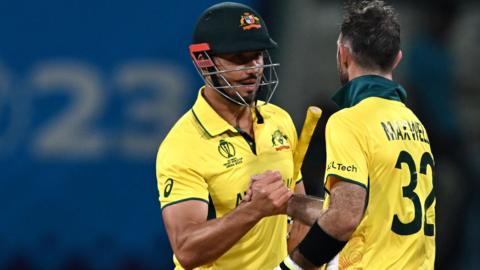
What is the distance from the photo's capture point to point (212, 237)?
3389 mm

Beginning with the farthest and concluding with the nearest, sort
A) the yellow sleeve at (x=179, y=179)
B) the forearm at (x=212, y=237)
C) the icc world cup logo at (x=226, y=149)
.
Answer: the icc world cup logo at (x=226, y=149) < the yellow sleeve at (x=179, y=179) < the forearm at (x=212, y=237)

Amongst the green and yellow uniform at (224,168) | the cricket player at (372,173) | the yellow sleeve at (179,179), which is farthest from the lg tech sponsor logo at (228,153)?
the cricket player at (372,173)

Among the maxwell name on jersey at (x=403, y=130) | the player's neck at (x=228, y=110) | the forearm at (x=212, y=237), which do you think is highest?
the maxwell name on jersey at (x=403, y=130)

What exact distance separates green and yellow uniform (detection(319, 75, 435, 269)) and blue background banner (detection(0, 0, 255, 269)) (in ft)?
8.96

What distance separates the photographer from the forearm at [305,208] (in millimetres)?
3396

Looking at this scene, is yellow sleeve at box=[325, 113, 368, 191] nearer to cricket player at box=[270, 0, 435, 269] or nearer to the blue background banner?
cricket player at box=[270, 0, 435, 269]

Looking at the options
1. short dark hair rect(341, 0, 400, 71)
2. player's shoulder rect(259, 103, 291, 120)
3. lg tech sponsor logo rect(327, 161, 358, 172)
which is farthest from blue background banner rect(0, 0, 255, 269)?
lg tech sponsor logo rect(327, 161, 358, 172)

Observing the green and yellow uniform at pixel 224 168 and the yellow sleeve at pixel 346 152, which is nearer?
the yellow sleeve at pixel 346 152

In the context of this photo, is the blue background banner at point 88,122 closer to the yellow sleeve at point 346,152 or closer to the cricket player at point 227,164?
the cricket player at point 227,164

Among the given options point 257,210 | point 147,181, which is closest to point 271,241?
point 257,210

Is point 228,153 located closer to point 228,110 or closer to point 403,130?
point 228,110

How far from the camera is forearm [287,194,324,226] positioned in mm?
3396

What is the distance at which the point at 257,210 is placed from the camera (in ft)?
11.0

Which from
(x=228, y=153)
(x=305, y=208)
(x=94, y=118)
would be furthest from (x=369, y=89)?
(x=94, y=118)
